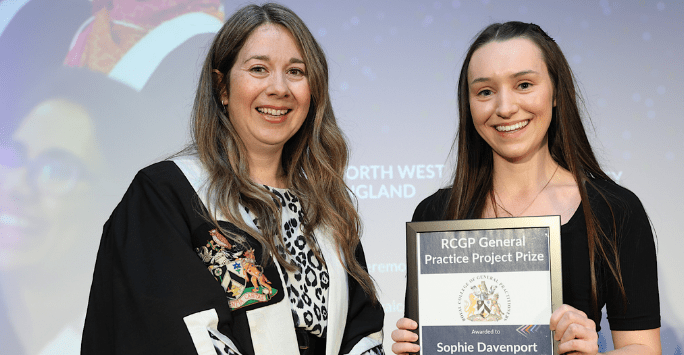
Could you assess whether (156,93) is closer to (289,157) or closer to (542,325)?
(289,157)

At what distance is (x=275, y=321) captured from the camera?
171 centimetres

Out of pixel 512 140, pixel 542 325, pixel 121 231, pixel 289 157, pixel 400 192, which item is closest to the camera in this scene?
pixel 542 325

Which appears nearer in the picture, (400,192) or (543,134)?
(543,134)

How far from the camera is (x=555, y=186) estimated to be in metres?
1.87

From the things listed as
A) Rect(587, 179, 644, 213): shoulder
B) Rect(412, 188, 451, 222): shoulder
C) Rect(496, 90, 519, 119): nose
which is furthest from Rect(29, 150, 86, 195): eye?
Rect(587, 179, 644, 213): shoulder

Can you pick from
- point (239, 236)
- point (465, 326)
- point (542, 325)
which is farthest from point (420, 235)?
point (239, 236)

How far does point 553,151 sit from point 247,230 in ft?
3.24

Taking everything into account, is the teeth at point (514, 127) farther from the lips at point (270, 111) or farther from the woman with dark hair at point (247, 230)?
the lips at point (270, 111)

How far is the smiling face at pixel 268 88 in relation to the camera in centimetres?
189

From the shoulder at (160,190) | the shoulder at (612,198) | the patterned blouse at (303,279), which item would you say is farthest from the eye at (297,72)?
the shoulder at (612,198)

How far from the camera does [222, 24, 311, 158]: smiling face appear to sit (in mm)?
1893

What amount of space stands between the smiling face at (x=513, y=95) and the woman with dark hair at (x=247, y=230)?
0.53m

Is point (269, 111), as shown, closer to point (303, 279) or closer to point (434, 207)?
point (303, 279)

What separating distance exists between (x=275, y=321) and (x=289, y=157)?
0.66 meters
